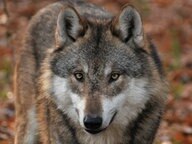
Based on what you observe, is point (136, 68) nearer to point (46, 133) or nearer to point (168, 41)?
point (46, 133)

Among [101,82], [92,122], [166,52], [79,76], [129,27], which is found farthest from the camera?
[166,52]

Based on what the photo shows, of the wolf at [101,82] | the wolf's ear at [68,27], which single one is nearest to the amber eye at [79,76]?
the wolf at [101,82]

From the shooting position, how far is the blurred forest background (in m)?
9.65

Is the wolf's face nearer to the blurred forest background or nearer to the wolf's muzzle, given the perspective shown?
the wolf's muzzle

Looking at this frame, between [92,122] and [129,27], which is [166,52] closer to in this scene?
[129,27]

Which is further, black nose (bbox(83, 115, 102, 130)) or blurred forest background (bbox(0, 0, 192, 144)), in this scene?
blurred forest background (bbox(0, 0, 192, 144))

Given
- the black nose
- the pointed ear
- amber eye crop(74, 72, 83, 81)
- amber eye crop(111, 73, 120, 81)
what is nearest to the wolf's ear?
the pointed ear

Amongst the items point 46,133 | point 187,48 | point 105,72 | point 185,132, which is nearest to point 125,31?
point 105,72

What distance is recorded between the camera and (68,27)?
276 inches

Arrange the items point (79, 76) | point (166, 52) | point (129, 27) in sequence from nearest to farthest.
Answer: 1. point (79, 76)
2. point (129, 27)
3. point (166, 52)

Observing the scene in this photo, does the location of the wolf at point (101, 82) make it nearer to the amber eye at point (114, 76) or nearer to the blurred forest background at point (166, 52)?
the amber eye at point (114, 76)

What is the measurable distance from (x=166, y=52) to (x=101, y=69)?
24.6 feet

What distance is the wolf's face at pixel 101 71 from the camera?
6398 millimetres

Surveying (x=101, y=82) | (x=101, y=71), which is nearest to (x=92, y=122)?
(x=101, y=82)
